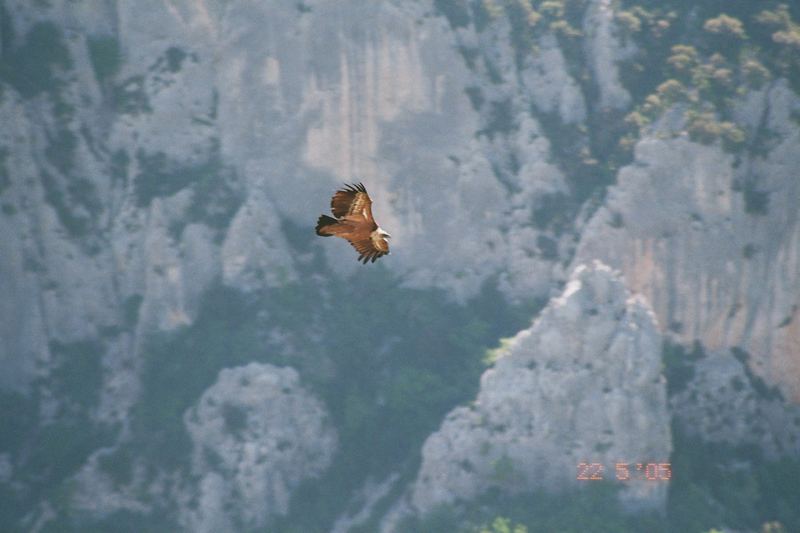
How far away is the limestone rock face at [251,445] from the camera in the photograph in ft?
207

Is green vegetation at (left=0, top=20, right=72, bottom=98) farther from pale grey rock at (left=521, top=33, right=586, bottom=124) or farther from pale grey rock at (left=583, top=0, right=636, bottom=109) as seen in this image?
pale grey rock at (left=583, top=0, right=636, bottom=109)

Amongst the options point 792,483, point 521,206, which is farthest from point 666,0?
point 792,483

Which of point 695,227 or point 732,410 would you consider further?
point 695,227

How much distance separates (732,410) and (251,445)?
2098 centimetres

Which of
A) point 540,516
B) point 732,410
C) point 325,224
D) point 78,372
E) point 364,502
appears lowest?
point 540,516

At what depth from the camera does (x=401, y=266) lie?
68.6m

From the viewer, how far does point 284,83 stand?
226 feet

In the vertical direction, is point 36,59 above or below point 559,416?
above

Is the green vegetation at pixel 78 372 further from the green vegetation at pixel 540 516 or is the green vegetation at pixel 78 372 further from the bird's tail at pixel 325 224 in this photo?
the bird's tail at pixel 325 224

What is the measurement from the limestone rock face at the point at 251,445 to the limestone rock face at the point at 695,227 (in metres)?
14.3
